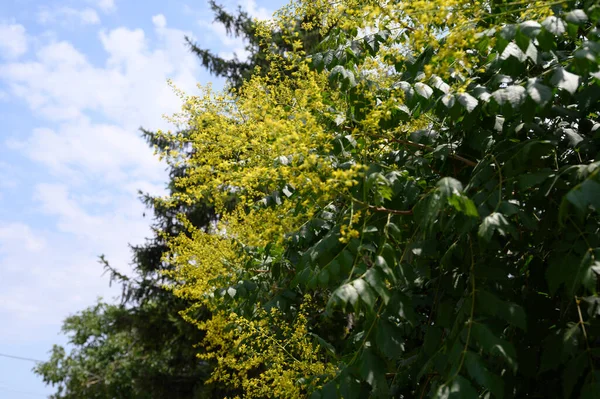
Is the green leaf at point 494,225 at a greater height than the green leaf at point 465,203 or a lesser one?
lesser

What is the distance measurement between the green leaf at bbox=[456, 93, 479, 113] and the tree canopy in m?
0.02

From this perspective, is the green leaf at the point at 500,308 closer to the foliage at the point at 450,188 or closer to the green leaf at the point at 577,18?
the foliage at the point at 450,188

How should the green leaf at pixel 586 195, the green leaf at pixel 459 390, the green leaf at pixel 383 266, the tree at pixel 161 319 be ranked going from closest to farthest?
the green leaf at pixel 586 195, the green leaf at pixel 459 390, the green leaf at pixel 383 266, the tree at pixel 161 319

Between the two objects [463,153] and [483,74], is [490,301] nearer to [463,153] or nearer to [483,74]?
[463,153]

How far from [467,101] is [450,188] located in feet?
1.79

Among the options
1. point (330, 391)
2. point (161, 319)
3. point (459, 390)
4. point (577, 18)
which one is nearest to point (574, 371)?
point (459, 390)

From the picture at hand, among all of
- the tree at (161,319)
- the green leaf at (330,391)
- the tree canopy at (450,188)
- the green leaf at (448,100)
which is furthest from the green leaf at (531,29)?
the tree at (161,319)

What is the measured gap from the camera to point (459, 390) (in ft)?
6.97

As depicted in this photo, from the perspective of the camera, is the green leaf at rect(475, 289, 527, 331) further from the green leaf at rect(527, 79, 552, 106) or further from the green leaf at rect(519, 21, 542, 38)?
the green leaf at rect(519, 21, 542, 38)

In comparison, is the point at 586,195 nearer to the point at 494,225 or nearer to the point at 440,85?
the point at 494,225

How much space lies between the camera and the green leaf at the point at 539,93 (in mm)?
2273

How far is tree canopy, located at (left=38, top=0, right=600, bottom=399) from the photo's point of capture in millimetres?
2299

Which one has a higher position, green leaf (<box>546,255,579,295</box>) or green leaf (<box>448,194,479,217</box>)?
green leaf (<box>448,194,479,217</box>)

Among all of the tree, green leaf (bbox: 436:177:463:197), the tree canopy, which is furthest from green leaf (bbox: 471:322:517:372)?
the tree
